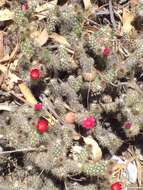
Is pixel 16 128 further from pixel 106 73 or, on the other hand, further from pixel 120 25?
pixel 120 25

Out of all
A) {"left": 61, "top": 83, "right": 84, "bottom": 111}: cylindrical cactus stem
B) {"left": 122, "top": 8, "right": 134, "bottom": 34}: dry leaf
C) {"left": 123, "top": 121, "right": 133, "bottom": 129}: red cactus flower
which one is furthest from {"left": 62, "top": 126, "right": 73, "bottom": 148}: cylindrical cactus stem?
{"left": 122, "top": 8, "right": 134, "bottom": 34}: dry leaf

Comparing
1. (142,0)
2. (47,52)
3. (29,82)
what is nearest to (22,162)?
(29,82)

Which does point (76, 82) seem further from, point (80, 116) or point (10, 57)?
point (10, 57)

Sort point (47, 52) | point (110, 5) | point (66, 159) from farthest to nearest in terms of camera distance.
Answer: point (110, 5)
point (47, 52)
point (66, 159)

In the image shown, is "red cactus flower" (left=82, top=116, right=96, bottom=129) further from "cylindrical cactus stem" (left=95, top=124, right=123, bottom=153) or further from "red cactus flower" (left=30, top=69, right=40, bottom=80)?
"red cactus flower" (left=30, top=69, right=40, bottom=80)

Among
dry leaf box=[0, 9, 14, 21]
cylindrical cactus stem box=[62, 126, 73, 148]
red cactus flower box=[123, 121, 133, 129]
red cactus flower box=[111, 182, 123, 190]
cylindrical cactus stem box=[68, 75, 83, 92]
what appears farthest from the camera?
dry leaf box=[0, 9, 14, 21]

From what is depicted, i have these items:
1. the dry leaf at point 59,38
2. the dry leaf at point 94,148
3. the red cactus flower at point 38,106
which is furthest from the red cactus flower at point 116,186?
the dry leaf at point 59,38

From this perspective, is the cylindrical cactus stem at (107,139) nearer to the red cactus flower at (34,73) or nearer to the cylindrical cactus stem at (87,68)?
the cylindrical cactus stem at (87,68)
